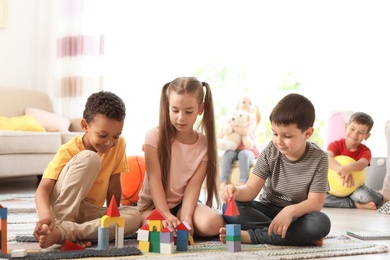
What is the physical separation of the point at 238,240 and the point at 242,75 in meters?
3.49

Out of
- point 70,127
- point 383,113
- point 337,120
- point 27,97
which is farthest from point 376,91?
point 27,97

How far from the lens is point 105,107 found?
1885 mm

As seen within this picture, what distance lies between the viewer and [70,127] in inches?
187

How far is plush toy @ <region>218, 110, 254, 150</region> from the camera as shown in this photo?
Answer: 4.39 metres

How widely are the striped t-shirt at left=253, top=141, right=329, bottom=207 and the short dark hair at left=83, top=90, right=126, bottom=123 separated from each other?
0.55 m

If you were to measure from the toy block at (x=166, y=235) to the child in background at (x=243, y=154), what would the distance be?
8.02ft

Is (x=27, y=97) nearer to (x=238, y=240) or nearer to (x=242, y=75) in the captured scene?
(x=242, y=75)

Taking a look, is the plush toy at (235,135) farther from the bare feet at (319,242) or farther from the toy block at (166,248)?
the toy block at (166,248)

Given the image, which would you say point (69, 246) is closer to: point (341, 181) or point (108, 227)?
point (108, 227)

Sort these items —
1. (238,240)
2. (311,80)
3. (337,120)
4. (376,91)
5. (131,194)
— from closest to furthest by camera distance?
(238,240), (131,194), (337,120), (376,91), (311,80)

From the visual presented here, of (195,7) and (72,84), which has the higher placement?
(195,7)

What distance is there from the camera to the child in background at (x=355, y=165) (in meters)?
3.36

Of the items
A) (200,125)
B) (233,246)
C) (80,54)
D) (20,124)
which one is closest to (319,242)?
(233,246)

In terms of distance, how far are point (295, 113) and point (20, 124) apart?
282cm
